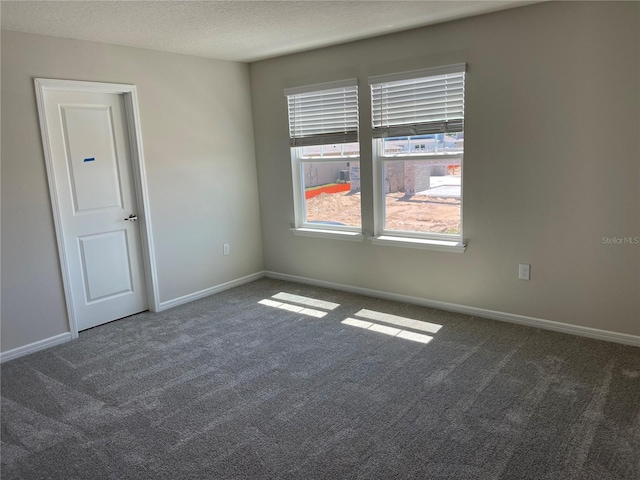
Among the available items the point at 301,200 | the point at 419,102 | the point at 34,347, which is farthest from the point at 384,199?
the point at 34,347

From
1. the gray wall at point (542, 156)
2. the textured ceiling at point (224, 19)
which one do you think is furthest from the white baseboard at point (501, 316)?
the textured ceiling at point (224, 19)

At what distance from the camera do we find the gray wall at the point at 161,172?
347cm

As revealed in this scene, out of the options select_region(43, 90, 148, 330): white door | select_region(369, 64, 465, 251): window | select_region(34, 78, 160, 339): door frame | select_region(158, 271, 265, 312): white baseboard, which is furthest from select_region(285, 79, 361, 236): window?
select_region(43, 90, 148, 330): white door

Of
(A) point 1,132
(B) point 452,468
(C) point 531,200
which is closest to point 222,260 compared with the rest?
(A) point 1,132

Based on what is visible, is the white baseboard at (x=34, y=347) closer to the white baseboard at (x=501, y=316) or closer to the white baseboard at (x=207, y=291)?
the white baseboard at (x=207, y=291)

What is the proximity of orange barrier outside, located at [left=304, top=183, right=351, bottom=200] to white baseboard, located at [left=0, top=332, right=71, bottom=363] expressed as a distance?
102 inches

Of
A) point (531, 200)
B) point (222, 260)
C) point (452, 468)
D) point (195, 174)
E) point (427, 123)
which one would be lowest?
point (452, 468)

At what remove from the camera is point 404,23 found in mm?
3688

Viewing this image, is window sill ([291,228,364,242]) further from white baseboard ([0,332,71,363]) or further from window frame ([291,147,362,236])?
white baseboard ([0,332,71,363])

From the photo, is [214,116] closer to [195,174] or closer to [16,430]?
[195,174]

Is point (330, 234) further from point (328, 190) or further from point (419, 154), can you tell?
point (419, 154)

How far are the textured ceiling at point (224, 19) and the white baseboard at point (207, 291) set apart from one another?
7.62ft

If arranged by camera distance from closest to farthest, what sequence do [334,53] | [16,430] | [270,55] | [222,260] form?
[16,430] < [334,53] < [270,55] < [222,260]

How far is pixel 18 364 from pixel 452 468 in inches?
121
